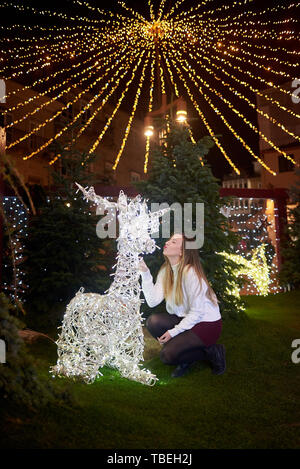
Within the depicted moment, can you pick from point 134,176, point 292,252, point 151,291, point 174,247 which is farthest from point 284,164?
point 151,291

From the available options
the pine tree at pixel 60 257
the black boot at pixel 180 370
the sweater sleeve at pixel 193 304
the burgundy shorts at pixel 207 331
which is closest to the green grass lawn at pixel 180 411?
the black boot at pixel 180 370

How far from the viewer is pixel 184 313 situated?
452 centimetres

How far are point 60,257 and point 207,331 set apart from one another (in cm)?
438

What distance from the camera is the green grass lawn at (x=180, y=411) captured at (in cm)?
278

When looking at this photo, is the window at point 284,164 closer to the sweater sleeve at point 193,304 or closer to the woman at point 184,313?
the woman at point 184,313

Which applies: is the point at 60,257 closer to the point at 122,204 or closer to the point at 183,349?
the point at 122,204

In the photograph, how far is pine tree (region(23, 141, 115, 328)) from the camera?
7684 mm

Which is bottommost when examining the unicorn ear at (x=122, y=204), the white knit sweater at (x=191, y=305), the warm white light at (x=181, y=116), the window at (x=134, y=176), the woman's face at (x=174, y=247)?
the white knit sweater at (x=191, y=305)

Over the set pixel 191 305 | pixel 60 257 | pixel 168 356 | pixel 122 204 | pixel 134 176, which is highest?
pixel 134 176

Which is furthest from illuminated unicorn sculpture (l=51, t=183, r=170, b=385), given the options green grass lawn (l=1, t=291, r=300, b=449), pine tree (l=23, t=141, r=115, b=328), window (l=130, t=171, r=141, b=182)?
window (l=130, t=171, r=141, b=182)

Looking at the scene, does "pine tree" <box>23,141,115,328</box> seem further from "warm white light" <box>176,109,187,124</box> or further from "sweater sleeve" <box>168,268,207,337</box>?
"sweater sleeve" <box>168,268,207,337</box>

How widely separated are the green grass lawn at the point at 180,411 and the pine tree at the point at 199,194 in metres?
1.46
